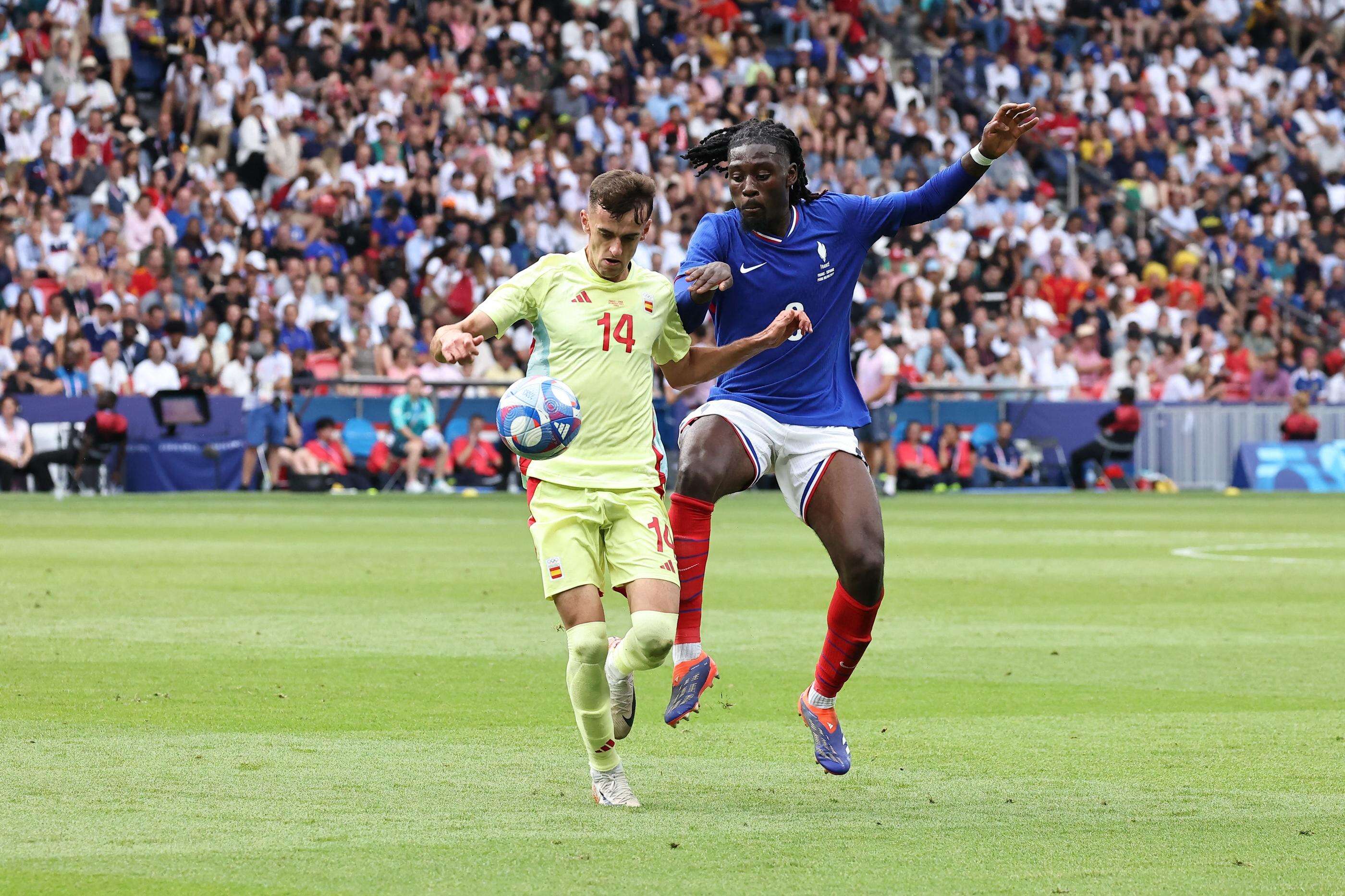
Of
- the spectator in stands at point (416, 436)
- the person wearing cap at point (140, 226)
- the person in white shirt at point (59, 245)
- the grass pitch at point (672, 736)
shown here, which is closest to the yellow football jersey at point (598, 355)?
the grass pitch at point (672, 736)

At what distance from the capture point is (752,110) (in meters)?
32.8

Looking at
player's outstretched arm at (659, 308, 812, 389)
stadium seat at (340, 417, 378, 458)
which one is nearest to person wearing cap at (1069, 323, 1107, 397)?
stadium seat at (340, 417, 378, 458)

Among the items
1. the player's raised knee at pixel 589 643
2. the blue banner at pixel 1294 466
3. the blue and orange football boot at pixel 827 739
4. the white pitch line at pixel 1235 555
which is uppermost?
the player's raised knee at pixel 589 643

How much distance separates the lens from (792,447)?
759 centimetres

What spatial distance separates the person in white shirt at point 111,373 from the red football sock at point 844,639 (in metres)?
20.1

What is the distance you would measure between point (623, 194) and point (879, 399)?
18.2m

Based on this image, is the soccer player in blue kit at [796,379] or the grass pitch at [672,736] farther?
the soccer player in blue kit at [796,379]

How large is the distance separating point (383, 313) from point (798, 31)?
475 inches

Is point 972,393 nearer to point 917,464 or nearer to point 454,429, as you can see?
point 917,464

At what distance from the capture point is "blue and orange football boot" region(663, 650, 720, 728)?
23.1 feet

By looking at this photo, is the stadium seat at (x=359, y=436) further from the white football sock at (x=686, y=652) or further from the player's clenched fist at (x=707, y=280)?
the player's clenched fist at (x=707, y=280)

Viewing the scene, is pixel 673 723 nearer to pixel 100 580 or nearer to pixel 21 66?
pixel 100 580

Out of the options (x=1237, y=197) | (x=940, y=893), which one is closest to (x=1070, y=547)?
(x=940, y=893)

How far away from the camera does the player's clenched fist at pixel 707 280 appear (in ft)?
22.6
